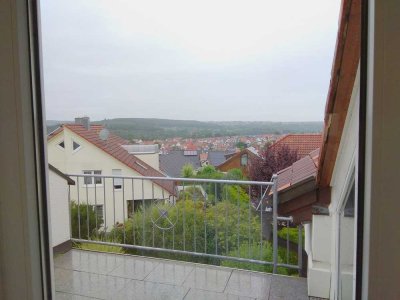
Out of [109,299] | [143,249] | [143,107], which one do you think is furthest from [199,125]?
[143,249]

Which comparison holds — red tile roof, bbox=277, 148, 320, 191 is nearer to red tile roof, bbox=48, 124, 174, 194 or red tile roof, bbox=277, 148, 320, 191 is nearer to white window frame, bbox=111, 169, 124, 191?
red tile roof, bbox=48, 124, 174, 194

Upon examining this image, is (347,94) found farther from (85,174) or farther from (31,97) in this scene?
(85,174)

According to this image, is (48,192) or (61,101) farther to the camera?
(61,101)

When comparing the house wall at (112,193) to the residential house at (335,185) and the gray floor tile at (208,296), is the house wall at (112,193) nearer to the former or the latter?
the gray floor tile at (208,296)

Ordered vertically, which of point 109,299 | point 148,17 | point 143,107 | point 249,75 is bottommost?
point 109,299

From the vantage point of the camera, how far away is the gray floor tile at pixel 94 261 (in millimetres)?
2365

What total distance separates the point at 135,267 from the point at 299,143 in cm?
170

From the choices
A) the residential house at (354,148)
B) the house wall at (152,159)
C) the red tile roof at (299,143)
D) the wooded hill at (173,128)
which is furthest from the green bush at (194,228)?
the residential house at (354,148)

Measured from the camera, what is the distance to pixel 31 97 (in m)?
0.59

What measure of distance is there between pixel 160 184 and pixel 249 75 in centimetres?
127

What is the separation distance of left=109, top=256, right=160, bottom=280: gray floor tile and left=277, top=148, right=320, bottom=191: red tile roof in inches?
49.3

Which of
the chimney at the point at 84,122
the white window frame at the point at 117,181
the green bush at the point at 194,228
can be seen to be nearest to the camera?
the chimney at the point at 84,122

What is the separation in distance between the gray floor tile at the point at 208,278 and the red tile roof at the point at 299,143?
3.79 ft

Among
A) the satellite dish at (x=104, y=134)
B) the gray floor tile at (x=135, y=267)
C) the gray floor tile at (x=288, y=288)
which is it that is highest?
the satellite dish at (x=104, y=134)
